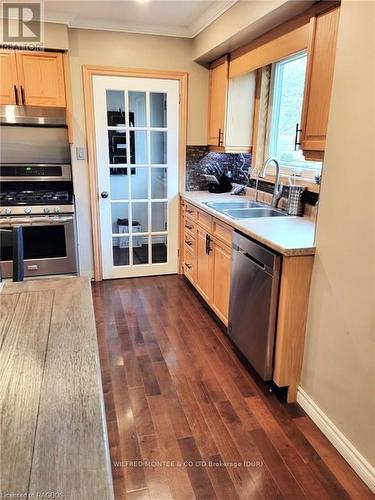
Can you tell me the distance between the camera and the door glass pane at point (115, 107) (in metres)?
3.46

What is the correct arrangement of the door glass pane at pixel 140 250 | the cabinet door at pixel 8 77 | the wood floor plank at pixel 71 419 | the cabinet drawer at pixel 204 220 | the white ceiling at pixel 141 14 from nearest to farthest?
1. the wood floor plank at pixel 71 419
2. the white ceiling at pixel 141 14
3. the cabinet drawer at pixel 204 220
4. the cabinet door at pixel 8 77
5. the door glass pane at pixel 140 250

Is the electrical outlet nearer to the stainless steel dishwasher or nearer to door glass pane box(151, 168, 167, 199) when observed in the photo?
door glass pane box(151, 168, 167, 199)

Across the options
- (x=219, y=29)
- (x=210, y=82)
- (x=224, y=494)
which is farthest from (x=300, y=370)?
(x=210, y=82)

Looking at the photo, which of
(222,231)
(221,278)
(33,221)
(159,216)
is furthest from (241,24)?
(33,221)

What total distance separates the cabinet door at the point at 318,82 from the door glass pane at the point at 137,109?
1888 mm

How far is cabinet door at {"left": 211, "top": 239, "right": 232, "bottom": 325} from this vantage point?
2638 mm

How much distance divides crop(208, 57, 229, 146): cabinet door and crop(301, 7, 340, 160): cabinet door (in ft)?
4.38

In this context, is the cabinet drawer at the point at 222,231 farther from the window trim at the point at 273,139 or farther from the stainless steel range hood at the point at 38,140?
the stainless steel range hood at the point at 38,140

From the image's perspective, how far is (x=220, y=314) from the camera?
282 cm

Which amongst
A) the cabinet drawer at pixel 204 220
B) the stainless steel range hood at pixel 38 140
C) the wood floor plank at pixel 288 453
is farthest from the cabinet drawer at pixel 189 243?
the wood floor plank at pixel 288 453

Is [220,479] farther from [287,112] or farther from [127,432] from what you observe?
[287,112]

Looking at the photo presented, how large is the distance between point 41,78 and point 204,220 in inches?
75.5

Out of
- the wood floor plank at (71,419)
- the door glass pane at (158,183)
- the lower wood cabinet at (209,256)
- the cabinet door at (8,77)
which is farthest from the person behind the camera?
the door glass pane at (158,183)

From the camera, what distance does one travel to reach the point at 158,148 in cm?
372
